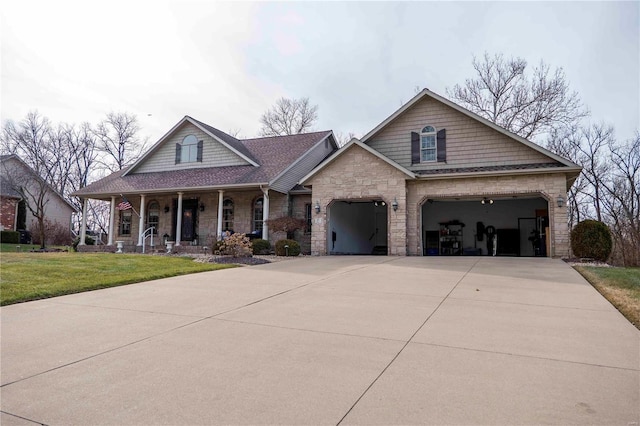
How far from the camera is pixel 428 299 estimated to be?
6.33 meters

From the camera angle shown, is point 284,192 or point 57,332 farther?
point 284,192

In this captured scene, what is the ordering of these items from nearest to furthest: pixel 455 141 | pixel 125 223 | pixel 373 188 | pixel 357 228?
pixel 373 188 < pixel 455 141 < pixel 357 228 < pixel 125 223

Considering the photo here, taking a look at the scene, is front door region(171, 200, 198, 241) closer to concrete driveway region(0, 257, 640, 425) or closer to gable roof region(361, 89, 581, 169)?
gable roof region(361, 89, 581, 169)

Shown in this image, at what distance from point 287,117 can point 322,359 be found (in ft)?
113

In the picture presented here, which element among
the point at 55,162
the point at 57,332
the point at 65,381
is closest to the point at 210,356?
the point at 65,381

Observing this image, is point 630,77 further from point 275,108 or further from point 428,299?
point 275,108

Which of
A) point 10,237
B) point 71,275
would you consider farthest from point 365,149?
point 10,237

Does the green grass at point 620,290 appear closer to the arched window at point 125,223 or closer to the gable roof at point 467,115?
the gable roof at point 467,115

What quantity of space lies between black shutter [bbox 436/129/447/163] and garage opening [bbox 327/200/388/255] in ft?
10.3

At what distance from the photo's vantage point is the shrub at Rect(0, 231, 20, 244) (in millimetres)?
25711

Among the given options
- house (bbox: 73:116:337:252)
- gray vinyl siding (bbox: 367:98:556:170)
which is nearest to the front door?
house (bbox: 73:116:337:252)

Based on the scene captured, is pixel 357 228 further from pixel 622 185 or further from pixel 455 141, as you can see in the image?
pixel 622 185

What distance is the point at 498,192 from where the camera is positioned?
14531mm

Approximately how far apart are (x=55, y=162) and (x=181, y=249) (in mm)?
27095
